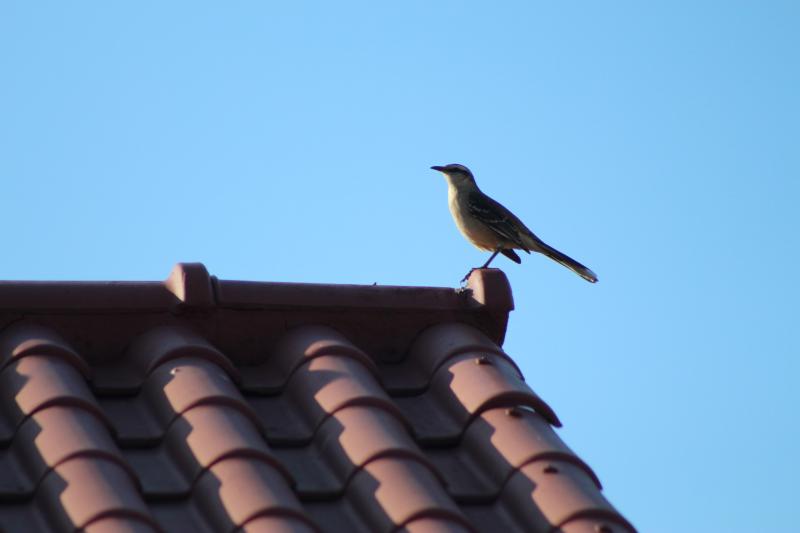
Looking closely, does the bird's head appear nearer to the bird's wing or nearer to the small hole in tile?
the bird's wing

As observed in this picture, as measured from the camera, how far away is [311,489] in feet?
11.4

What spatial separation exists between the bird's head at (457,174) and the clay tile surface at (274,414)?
6.43 m

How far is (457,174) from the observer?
11.0 m

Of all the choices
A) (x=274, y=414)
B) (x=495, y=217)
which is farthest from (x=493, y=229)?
(x=274, y=414)

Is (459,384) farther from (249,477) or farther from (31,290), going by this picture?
(31,290)

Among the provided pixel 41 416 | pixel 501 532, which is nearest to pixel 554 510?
pixel 501 532

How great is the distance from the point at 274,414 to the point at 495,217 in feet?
22.2

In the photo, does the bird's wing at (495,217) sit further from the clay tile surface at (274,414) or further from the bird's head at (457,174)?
the clay tile surface at (274,414)

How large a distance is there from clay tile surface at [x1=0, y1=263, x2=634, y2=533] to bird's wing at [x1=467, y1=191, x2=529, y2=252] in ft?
19.1

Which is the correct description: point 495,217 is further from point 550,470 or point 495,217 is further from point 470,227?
point 550,470

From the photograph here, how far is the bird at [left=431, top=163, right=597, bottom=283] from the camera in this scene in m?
10.3

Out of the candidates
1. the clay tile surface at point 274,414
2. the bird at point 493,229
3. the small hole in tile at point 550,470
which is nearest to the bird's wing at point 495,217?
the bird at point 493,229

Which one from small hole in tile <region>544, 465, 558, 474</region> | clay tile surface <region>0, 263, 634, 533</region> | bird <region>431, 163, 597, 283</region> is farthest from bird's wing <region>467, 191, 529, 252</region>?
small hole in tile <region>544, 465, 558, 474</region>

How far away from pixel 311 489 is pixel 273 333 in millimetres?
882
